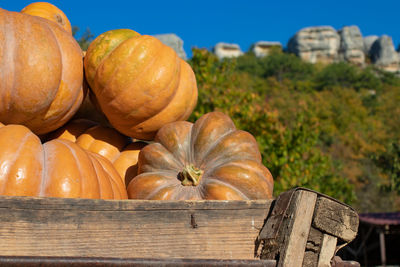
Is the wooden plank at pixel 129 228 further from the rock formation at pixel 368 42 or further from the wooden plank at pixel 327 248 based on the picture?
the rock formation at pixel 368 42

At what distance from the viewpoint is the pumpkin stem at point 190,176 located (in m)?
2.24

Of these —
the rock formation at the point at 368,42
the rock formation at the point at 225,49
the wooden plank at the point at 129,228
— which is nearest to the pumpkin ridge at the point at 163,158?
the wooden plank at the point at 129,228

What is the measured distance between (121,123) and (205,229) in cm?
131

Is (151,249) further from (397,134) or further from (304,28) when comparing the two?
(304,28)

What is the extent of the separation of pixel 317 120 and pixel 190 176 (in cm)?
1210

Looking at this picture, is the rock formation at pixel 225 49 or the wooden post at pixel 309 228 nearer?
the wooden post at pixel 309 228

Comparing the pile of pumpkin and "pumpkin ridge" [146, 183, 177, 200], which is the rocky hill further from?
"pumpkin ridge" [146, 183, 177, 200]

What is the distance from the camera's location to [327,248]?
142 centimetres

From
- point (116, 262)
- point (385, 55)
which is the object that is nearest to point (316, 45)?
point (385, 55)

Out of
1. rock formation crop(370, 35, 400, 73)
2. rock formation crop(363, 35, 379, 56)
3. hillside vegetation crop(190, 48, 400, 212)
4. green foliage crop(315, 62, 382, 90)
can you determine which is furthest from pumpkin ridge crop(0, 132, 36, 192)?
rock formation crop(363, 35, 379, 56)

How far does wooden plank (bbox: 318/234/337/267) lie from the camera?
1.42m

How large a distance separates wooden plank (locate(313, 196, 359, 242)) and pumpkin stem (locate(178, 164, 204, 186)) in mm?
914

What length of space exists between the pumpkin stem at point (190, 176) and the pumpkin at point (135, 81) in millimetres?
474

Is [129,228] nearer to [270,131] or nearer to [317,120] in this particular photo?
[270,131]
